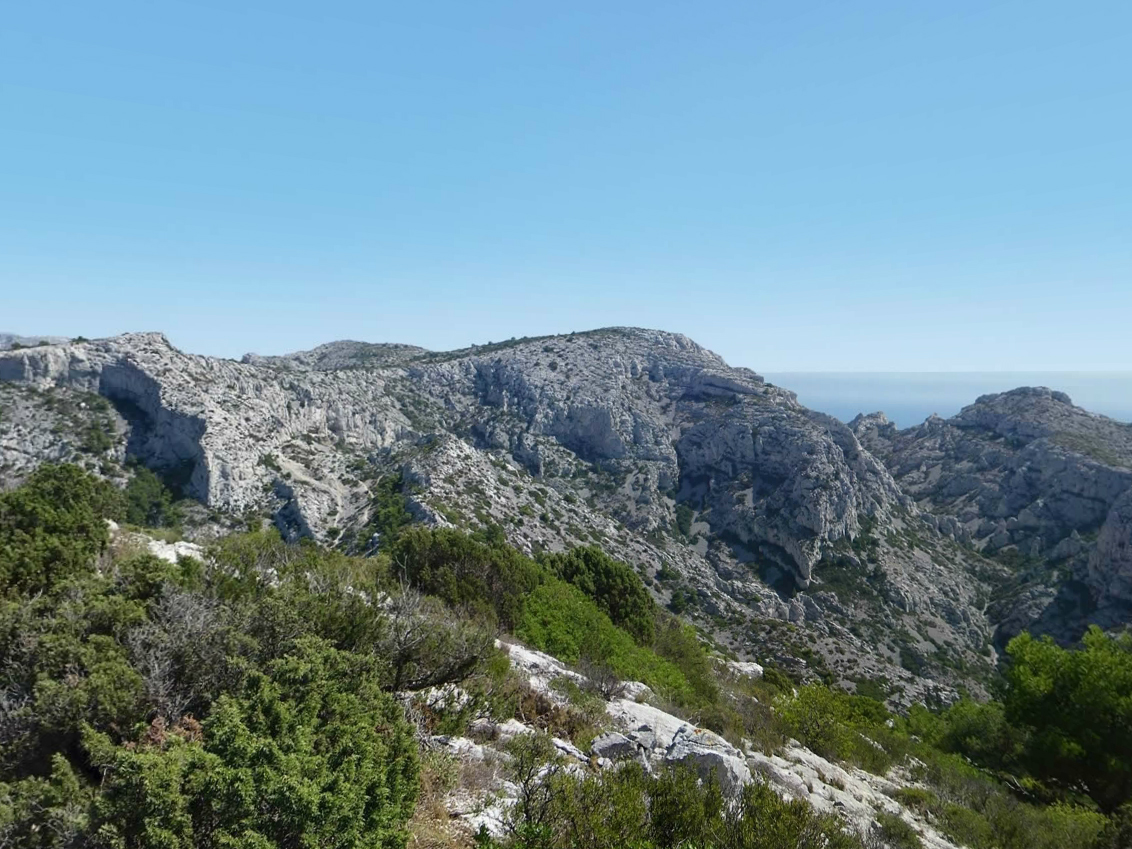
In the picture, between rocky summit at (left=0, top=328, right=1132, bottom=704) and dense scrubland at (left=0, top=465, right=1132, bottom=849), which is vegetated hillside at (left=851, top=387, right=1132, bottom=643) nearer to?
rocky summit at (left=0, top=328, right=1132, bottom=704)

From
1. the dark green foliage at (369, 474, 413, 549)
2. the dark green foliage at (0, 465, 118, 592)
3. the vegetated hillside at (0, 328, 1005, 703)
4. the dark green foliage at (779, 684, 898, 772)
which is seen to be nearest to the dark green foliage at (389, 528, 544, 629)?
the dark green foliage at (0, 465, 118, 592)

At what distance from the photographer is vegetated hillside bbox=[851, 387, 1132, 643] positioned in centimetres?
8300

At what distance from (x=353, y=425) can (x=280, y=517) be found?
30328 millimetres

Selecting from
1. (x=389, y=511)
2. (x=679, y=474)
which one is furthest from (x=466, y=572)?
A: (x=679, y=474)

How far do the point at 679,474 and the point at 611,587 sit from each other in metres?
88.1

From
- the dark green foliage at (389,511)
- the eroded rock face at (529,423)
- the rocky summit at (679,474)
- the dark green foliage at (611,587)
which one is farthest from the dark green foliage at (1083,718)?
the eroded rock face at (529,423)

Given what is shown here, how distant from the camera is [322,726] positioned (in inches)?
248

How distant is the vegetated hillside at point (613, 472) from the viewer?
6488cm

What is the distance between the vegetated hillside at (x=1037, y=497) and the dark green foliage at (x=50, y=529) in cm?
10553

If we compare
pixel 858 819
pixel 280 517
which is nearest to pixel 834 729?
pixel 858 819

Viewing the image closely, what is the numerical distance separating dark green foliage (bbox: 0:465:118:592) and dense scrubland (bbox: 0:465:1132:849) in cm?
6

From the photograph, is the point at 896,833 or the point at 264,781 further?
the point at 896,833

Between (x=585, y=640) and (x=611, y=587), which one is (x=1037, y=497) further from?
(x=585, y=640)

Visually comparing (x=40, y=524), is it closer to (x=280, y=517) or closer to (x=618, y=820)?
(x=618, y=820)
